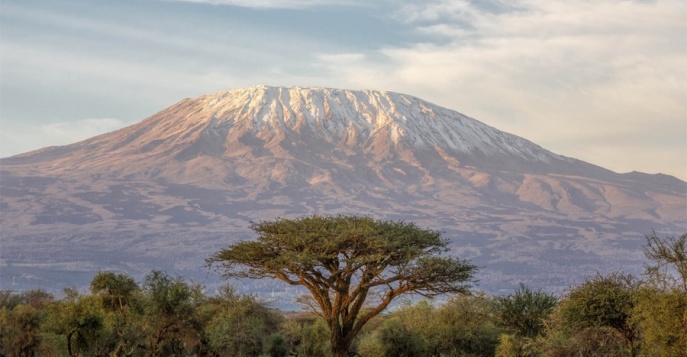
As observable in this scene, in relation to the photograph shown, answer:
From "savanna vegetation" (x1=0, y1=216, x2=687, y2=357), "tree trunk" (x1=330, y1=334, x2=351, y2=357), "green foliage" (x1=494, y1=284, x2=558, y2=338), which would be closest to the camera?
"savanna vegetation" (x1=0, y1=216, x2=687, y2=357)

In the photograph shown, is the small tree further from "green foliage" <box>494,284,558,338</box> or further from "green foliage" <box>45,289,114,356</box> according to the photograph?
"green foliage" <box>45,289,114,356</box>

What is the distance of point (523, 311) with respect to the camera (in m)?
57.2

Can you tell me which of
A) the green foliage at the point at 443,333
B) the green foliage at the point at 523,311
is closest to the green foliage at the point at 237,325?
the green foliage at the point at 443,333

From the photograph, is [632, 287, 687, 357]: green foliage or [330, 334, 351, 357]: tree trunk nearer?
[632, 287, 687, 357]: green foliage

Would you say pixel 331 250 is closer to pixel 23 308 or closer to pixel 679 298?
pixel 679 298

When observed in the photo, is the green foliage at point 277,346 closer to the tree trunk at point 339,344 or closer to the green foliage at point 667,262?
the tree trunk at point 339,344

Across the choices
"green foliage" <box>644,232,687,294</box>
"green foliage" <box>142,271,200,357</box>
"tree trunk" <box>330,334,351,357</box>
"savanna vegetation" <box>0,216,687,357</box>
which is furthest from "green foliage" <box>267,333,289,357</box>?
"green foliage" <box>644,232,687,294</box>

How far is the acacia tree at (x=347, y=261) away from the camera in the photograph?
4625 cm

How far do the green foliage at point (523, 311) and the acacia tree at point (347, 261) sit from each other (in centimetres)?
927

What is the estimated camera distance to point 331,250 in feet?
153

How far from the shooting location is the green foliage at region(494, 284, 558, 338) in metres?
56.5

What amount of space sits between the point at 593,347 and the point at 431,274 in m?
8.18

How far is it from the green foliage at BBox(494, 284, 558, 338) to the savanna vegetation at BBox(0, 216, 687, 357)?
7cm

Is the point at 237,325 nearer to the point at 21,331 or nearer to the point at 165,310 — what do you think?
the point at 21,331
